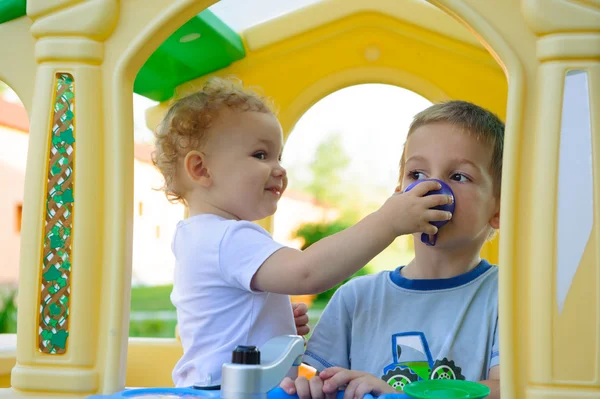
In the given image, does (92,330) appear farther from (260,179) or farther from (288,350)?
(260,179)

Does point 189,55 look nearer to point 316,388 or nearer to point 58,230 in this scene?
point 58,230

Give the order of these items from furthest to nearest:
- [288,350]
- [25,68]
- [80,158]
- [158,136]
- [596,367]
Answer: [158,136]
[25,68]
[80,158]
[288,350]
[596,367]

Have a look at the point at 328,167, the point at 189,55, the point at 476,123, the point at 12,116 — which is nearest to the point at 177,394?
the point at 476,123

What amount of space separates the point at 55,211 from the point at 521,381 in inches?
39.5

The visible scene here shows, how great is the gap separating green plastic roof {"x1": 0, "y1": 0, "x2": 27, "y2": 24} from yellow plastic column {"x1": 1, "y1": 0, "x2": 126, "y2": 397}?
0.52 feet

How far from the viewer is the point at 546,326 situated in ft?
4.15

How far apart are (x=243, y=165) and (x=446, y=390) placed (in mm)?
772

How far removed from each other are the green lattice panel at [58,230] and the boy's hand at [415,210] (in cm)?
67

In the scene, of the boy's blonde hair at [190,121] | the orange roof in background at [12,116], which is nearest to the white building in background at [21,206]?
the orange roof in background at [12,116]

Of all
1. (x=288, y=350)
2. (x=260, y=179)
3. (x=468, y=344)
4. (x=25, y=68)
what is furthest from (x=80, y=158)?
(x=468, y=344)

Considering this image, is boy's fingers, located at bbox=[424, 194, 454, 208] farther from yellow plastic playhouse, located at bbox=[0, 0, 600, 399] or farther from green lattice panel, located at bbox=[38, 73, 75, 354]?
green lattice panel, located at bbox=[38, 73, 75, 354]

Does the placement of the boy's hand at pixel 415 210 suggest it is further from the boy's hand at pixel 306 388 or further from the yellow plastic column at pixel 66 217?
the yellow plastic column at pixel 66 217

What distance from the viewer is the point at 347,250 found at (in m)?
1.42

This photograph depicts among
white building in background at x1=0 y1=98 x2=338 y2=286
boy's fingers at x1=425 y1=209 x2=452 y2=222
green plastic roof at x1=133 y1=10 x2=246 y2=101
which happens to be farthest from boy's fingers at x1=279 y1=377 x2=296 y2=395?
white building in background at x1=0 y1=98 x2=338 y2=286
